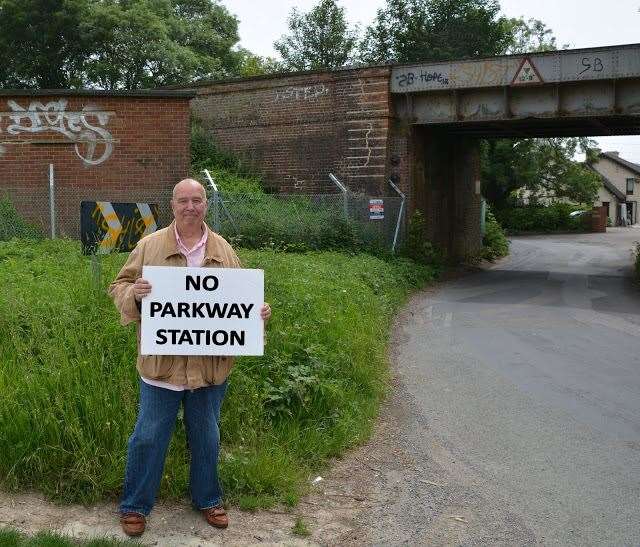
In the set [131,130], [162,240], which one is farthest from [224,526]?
[131,130]

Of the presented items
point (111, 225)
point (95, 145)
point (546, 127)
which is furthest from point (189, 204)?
point (546, 127)

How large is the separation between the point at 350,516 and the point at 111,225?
3.26 m

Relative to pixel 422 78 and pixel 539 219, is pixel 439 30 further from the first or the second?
pixel 422 78

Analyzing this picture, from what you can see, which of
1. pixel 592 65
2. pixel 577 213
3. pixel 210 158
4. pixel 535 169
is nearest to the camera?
pixel 592 65

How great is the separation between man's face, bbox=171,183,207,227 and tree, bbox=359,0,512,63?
51167 mm

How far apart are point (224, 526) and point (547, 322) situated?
31.0ft

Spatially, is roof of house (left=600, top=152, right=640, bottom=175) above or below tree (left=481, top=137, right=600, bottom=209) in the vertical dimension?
above

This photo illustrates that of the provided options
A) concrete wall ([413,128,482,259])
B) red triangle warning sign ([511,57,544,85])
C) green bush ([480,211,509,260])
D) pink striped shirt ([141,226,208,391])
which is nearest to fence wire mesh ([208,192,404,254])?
concrete wall ([413,128,482,259])

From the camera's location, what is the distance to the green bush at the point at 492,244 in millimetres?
27562

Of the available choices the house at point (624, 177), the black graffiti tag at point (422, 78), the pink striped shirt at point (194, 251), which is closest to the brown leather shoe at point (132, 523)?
the pink striped shirt at point (194, 251)

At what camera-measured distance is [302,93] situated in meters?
22.4

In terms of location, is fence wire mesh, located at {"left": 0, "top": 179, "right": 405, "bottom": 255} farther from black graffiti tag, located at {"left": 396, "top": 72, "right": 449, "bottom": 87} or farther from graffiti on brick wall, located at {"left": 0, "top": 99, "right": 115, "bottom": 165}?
black graffiti tag, located at {"left": 396, "top": 72, "right": 449, "bottom": 87}

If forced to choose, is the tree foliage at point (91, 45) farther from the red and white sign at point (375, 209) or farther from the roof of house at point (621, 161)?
the roof of house at point (621, 161)

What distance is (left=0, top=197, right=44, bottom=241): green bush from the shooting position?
1480 centimetres
